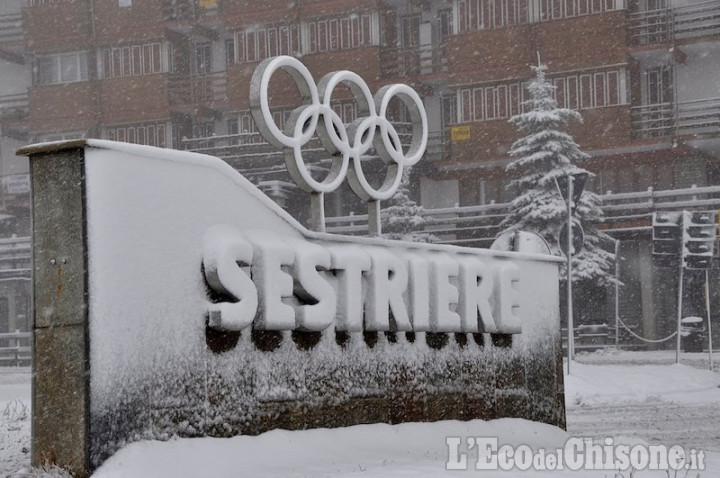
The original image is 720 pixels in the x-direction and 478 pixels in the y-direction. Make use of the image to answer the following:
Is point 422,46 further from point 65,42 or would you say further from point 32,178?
point 32,178

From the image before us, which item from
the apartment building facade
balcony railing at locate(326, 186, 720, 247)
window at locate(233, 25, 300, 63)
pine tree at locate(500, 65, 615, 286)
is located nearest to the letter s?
pine tree at locate(500, 65, 615, 286)

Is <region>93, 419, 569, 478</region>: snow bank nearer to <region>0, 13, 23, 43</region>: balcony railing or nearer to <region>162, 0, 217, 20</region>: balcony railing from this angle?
<region>162, 0, 217, 20</region>: balcony railing

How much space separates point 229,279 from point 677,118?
29576 millimetres

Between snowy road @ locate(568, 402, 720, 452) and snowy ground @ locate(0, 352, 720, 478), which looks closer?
snowy ground @ locate(0, 352, 720, 478)

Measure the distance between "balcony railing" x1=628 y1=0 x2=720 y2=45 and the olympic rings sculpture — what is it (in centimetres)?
2596

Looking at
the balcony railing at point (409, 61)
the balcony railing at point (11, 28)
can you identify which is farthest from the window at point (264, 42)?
the balcony railing at point (11, 28)

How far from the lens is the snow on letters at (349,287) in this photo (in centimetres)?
875

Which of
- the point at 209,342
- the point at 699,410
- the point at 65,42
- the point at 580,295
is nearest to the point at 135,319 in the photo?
the point at 209,342

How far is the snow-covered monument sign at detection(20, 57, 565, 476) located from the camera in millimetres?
7895

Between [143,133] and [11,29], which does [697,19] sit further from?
[11,29]

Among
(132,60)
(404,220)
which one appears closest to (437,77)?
(404,220)

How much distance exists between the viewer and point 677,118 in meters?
36.2

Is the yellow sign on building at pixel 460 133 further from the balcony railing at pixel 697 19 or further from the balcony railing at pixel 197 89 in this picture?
the balcony railing at pixel 197 89

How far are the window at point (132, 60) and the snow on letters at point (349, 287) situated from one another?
3200 centimetres
